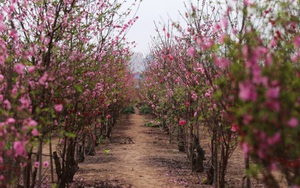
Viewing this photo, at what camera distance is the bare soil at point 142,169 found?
33.5 ft

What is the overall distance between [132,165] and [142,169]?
828 millimetres

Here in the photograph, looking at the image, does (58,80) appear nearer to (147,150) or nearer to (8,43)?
(8,43)

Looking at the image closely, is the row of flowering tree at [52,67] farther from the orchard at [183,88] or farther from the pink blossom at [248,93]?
the pink blossom at [248,93]

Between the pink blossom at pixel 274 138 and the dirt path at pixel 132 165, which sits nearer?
the pink blossom at pixel 274 138

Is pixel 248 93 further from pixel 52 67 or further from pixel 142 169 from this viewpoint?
pixel 142 169

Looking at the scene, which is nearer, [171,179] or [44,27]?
[44,27]

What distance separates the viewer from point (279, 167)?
3.07 m

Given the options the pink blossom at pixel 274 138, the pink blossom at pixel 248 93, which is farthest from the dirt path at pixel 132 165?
the pink blossom at pixel 248 93

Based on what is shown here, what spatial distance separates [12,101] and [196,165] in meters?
7.59

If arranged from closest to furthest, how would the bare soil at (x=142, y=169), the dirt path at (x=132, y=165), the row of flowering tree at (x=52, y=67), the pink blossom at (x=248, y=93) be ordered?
the pink blossom at (x=248, y=93) < the row of flowering tree at (x=52, y=67) < the bare soil at (x=142, y=169) < the dirt path at (x=132, y=165)

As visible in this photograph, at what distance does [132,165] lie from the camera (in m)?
13.1

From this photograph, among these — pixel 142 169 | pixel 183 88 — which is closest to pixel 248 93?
pixel 183 88

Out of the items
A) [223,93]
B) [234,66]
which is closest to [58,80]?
[223,93]

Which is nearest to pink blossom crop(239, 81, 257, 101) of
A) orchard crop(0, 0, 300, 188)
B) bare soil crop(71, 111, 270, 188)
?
orchard crop(0, 0, 300, 188)
